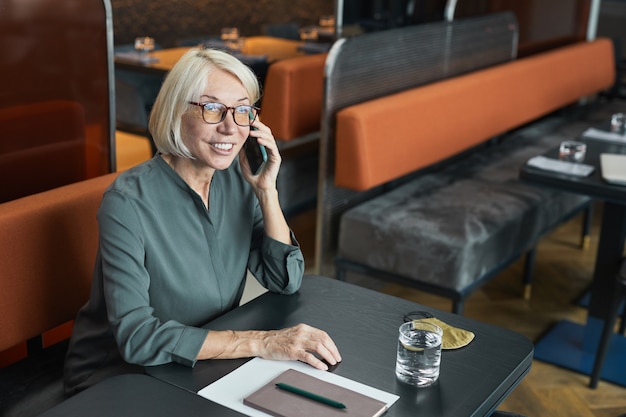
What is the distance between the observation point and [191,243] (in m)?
2.03

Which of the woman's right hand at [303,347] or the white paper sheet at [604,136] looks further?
the white paper sheet at [604,136]

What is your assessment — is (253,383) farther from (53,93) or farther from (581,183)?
(581,183)

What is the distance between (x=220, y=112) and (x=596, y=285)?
2.19 meters

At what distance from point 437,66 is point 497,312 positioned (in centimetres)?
139

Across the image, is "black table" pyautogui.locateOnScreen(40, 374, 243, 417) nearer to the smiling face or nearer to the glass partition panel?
the smiling face

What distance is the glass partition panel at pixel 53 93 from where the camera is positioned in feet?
8.10

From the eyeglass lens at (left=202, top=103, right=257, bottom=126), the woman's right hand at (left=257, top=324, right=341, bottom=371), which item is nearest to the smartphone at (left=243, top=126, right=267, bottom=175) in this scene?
the eyeglass lens at (left=202, top=103, right=257, bottom=126)

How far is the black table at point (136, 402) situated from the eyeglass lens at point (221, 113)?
2.10 ft

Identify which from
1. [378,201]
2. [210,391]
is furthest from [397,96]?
[210,391]

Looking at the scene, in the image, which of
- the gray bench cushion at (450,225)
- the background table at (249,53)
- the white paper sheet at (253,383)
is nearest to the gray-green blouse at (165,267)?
the white paper sheet at (253,383)

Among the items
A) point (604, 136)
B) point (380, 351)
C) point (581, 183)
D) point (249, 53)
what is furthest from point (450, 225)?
point (249, 53)

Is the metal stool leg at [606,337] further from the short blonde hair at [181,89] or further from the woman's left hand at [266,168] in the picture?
the short blonde hair at [181,89]

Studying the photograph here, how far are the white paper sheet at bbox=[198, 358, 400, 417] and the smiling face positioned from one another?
1.68ft

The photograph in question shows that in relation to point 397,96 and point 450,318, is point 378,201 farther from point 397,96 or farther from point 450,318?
point 450,318
